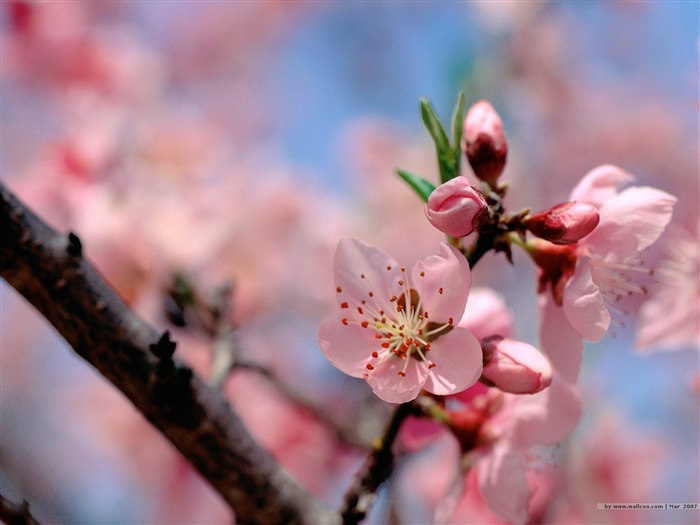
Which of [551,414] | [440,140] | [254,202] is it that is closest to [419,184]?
[440,140]

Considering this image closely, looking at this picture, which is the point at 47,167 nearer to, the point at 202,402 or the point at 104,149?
the point at 104,149

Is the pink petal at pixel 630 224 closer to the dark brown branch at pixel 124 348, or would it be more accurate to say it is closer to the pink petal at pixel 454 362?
the pink petal at pixel 454 362

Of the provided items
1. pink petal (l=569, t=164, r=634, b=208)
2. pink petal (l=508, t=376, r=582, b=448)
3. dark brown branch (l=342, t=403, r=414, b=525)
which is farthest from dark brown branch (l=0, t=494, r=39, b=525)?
pink petal (l=569, t=164, r=634, b=208)

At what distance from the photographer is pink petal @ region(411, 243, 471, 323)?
709 mm

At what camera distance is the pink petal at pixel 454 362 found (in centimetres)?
70

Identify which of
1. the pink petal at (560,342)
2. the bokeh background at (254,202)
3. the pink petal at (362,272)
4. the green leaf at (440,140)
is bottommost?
the bokeh background at (254,202)

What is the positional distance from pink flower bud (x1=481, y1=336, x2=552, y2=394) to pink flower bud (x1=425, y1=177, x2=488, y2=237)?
0.15 meters

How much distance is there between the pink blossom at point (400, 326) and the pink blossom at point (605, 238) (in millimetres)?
132

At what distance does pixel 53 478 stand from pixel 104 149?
120 cm

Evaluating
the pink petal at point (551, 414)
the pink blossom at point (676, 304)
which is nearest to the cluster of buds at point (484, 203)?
the pink petal at point (551, 414)

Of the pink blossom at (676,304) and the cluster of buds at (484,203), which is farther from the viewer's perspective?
the pink blossom at (676,304)

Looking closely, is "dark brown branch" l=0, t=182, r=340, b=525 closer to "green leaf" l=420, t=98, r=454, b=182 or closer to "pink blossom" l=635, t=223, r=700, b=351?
"green leaf" l=420, t=98, r=454, b=182

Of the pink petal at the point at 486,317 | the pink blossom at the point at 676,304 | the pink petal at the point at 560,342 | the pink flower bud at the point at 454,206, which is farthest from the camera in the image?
the pink blossom at the point at 676,304

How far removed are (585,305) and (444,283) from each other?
155mm
